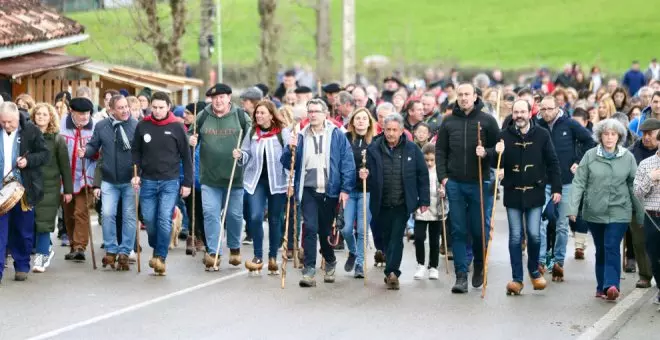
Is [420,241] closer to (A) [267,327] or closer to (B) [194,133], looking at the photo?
(B) [194,133]

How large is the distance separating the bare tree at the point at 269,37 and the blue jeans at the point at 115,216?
962 inches

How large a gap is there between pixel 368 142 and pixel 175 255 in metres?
3.21

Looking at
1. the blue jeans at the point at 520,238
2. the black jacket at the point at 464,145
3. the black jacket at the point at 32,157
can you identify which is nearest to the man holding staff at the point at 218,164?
the black jacket at the point at 32,157

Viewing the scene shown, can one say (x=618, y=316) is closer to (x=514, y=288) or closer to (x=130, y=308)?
(x=514, y=288)

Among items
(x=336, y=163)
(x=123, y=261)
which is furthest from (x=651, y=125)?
(x=123, y=261)

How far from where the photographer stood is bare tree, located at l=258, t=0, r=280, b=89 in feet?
137

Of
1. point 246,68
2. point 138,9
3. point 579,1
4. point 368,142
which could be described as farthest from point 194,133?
point 579,1

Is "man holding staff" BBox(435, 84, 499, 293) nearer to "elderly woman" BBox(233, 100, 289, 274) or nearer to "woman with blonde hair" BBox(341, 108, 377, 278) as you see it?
"woman with blonde hair" BBox(341, 108, 377, 278)

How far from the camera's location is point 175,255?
1881 cm

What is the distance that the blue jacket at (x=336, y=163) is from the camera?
A: 636 inches

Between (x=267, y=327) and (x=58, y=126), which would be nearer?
(x=267, y=327)

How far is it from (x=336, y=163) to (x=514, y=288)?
87.5 inches

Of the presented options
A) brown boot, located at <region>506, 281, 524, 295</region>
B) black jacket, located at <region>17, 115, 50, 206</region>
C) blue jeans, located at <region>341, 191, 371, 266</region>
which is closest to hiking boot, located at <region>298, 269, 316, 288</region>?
blue jeans, located at <region>341, 191, 371, 266</region>

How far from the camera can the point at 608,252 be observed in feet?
50.2
